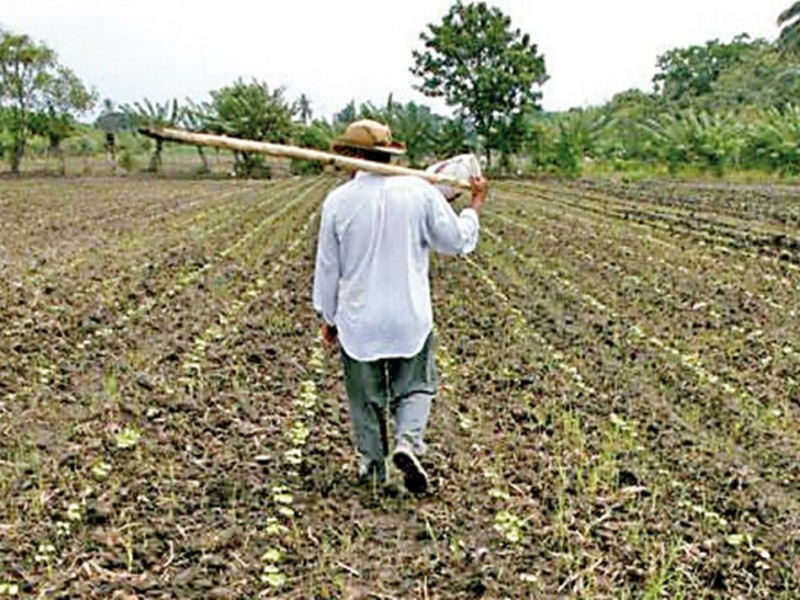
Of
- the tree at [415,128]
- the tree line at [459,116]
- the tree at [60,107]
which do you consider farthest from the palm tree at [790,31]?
the tree at [60,107]

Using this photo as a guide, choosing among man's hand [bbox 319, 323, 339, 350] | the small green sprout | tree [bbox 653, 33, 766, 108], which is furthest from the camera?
tree [bbox 653, 33, 766, 108]

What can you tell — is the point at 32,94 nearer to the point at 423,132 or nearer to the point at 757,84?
the point at 423,132

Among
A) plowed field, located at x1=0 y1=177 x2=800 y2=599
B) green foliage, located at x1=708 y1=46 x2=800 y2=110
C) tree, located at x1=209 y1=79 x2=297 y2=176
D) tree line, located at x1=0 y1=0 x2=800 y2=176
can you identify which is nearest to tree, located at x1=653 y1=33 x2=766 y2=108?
green foliage, located at x1=708 y1=46 x2=800 y2=110

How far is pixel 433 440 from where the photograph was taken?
501 centimetres

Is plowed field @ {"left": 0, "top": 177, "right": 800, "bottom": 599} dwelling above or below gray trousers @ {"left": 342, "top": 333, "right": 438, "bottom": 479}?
below

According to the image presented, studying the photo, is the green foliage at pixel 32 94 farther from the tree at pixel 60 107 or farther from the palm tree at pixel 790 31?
the palm tree at pixel 790 31

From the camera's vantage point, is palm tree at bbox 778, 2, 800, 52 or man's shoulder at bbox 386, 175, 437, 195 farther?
palm tree at bbox 778, 2, 800, 52

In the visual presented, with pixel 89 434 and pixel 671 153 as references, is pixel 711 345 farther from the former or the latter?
pixel 671 153

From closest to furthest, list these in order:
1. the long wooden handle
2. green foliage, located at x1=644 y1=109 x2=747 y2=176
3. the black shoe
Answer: the long wooden handle, the black shoe, green foliage, located at x1=644 y1=109 x2=747 y2=176

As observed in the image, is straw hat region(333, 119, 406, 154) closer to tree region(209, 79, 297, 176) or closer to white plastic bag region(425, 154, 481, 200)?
white plastic bag region(425, 154, 481, 200)

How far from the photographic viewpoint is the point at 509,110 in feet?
120

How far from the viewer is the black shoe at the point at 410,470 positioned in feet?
13.2

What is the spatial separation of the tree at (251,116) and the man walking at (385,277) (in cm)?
3283

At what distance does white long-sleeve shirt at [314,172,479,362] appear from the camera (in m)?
4.07
